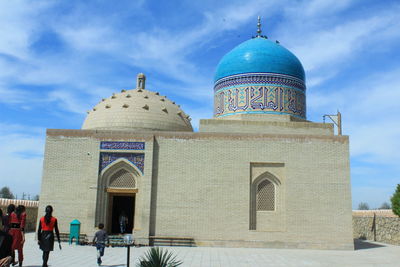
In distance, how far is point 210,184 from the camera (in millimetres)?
13453

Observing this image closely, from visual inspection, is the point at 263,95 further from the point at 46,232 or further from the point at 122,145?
the point at 46,232

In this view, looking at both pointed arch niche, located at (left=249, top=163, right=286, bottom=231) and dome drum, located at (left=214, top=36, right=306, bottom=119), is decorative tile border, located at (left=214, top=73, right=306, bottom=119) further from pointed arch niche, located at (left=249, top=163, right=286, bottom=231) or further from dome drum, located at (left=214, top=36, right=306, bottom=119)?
pointed arch niche, located at (left=249, top=163, right=286, bottom=231)

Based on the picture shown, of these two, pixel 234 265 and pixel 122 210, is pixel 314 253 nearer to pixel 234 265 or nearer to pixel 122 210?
pixel 234 265

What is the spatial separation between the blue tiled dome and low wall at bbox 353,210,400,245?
21.6 ft

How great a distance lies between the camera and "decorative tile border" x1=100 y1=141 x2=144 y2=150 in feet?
45.0

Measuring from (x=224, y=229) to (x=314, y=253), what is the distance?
2.83 metres

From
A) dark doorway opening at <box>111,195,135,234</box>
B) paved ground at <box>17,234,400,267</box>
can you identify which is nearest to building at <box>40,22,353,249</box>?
paved ground at <box>17,234,400,267</box>

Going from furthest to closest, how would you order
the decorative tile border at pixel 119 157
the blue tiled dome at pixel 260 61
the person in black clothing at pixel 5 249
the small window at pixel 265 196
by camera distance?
the blue tiled dome at pixel 260 61 < the decorative tile border at pixel 119 157 < the small window at pixel 265 196 < the person in black clothing at pixel 5 249

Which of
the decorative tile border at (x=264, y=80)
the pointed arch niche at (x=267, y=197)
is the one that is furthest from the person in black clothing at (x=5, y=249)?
the decorative tile border at (x=264, y=80)

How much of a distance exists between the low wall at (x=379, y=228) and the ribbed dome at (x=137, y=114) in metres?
8.83

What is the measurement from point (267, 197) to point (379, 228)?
679cm

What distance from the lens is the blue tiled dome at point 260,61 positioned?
16.3 meters

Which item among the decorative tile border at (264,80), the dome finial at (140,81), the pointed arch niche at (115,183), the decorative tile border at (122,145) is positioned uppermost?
the dome finial at (140,81)

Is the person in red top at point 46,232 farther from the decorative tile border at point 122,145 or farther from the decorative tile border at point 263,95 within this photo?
the decorative tile border at point 263,95
